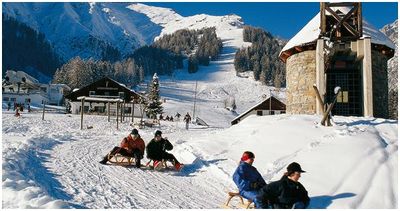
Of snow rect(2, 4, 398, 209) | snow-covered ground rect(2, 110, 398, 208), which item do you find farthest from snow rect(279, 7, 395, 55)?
snow-covered ground rect(2, 110, 398, 208)

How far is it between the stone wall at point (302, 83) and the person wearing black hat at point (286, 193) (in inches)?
569

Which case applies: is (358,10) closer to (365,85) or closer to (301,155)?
(365,85)

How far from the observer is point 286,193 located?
7332 millimetres

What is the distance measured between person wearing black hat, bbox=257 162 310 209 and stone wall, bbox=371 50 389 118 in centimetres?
1506

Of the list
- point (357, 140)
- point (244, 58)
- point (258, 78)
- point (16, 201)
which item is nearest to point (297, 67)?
point (357, 140)

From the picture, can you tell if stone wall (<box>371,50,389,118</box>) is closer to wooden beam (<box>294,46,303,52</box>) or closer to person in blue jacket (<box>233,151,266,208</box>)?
wooden beam (<box>294,46,303,52</box>)

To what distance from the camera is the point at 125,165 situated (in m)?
12.9

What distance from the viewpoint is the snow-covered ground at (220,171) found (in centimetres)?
850

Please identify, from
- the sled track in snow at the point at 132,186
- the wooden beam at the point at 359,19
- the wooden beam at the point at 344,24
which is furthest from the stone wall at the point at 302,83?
the sled track in snow at the point at 132,186

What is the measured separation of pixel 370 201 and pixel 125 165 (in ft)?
24.5

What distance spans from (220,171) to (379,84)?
13464 millimetres

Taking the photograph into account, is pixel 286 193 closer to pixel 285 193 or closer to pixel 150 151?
pixel 285 193

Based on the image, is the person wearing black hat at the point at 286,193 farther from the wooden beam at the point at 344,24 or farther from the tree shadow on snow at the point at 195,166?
the wooden beam at the point at 344,24

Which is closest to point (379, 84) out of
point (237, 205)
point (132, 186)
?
point (237, 205)
